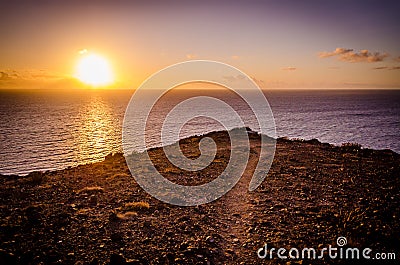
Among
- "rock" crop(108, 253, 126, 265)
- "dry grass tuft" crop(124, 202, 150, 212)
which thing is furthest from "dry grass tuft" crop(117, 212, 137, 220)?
"rock" crop(108, 253, 126, 265)

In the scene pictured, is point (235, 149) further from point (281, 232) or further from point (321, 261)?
point (321, 261)

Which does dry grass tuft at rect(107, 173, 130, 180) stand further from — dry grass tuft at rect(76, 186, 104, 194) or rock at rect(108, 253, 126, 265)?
rock at rect(108, 253, 126, 265)

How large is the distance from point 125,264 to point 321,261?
6.11 m

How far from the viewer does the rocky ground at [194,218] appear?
8.76 metres

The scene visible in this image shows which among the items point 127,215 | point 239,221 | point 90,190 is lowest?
point 239,221

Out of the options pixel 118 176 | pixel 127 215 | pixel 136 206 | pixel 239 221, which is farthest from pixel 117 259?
pixel 118 176

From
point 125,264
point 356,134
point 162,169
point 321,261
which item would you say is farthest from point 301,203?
point 356,134

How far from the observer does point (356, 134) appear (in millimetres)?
55938

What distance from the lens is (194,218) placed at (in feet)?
37.9

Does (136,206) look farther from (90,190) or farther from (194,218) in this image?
(90,190)

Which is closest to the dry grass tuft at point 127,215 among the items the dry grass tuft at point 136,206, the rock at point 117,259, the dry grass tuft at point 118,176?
the dry grass tuft at point 136,206

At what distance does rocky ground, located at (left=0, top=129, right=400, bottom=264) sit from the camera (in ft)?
28.7

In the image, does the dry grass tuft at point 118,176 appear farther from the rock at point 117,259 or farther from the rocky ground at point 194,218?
the rock at point 117,259

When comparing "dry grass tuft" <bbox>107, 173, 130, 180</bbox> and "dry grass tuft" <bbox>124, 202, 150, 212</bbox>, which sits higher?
"dry grass tuft" <bbox>107, 173, 130, 180</bbox>
